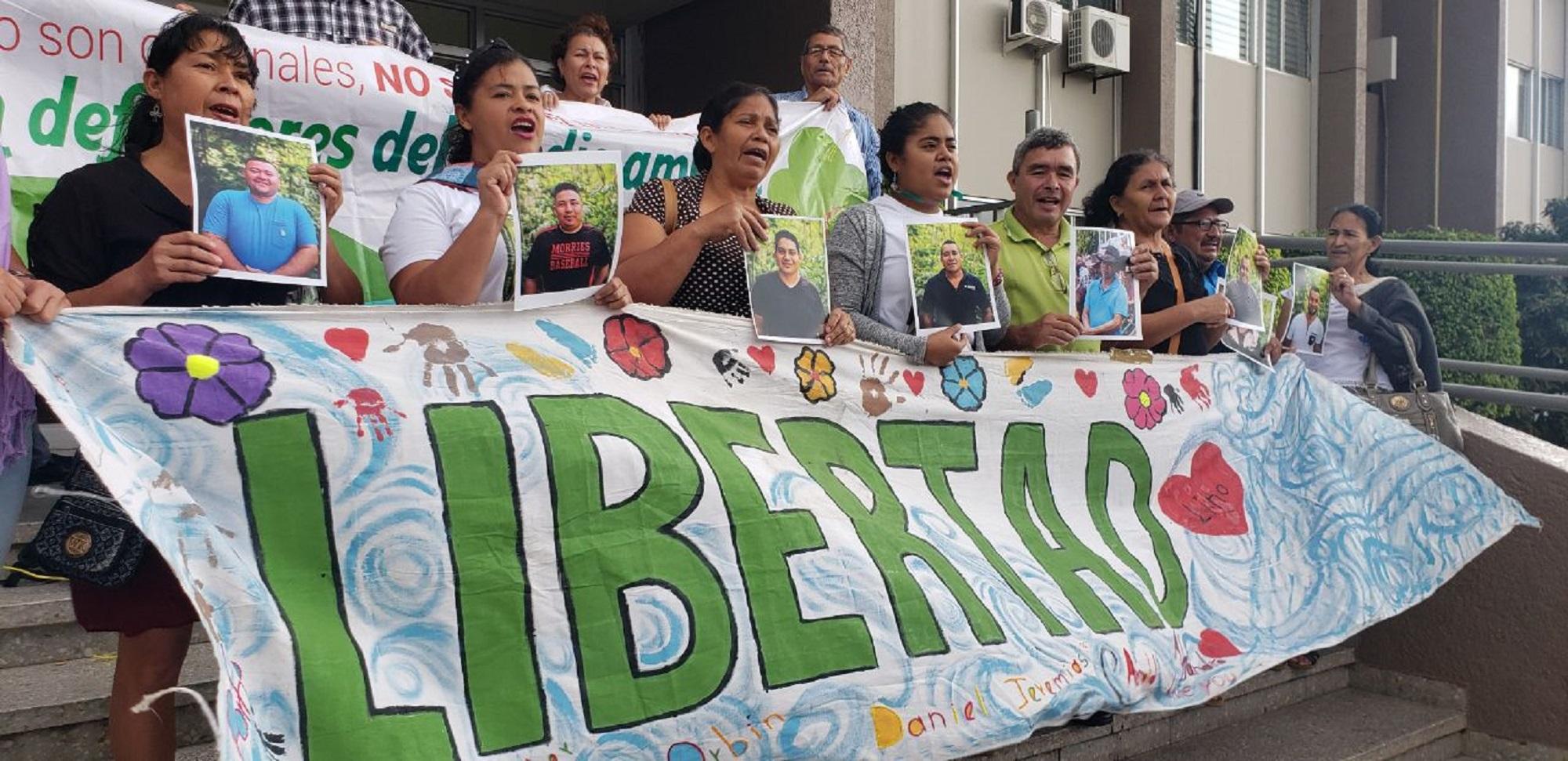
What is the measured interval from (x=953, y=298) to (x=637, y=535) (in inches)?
51.8

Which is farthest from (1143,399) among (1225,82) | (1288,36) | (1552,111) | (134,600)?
(1552,111)

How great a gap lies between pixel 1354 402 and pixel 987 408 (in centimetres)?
174

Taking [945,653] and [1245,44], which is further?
[1245,44]

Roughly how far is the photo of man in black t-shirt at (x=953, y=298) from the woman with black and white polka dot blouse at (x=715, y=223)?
306mm

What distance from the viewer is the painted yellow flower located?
306 centimetres

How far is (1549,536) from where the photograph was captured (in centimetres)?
450

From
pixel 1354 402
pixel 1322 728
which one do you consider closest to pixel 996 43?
pixel 1354 402

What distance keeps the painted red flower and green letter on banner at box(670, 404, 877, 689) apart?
11 centimetres

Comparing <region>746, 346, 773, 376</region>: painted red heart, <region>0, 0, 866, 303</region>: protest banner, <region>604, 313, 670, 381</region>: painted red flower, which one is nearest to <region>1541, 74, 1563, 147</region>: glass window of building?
<region>0, 0, 866, 303</region>: protest banner

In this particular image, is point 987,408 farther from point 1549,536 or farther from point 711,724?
point 1549,536

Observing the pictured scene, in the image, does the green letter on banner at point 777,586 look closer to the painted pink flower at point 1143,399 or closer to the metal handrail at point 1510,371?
the painted pink flower at point 1143,399

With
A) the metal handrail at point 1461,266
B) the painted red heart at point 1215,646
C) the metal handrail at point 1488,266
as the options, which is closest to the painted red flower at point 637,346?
the painted red heart at point 1215,646

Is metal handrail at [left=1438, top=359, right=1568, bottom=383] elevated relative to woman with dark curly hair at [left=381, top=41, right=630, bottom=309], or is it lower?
lower

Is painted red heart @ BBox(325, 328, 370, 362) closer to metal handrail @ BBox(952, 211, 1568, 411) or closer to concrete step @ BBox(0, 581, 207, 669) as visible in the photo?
concrete step @ BBox(0, 581, 207, 669)
